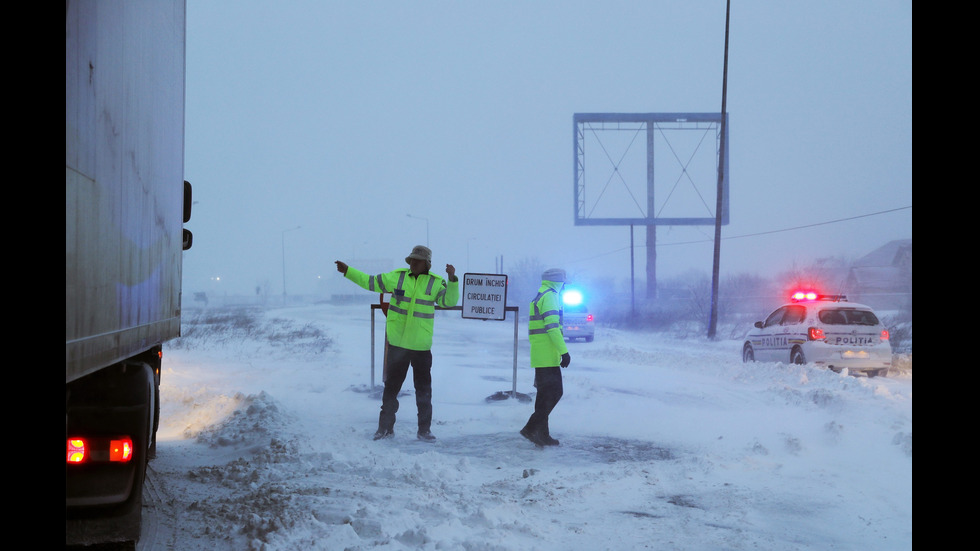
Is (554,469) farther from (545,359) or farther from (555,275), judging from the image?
(555,275)

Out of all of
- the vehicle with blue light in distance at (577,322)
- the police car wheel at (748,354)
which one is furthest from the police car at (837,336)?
the vehicle with blue light in distance at (577,322)

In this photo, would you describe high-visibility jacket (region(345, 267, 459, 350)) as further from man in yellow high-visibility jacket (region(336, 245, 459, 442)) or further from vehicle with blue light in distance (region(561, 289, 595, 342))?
vehicle with blue light in distance (region(561, 289, 595, 342))

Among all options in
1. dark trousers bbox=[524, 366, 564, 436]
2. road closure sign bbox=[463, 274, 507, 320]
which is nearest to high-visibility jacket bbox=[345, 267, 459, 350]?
dark trousers bbox=[524, 366, 564, 436]

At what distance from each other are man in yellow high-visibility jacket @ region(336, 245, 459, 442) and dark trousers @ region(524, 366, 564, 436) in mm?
1234

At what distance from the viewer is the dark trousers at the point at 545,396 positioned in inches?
342

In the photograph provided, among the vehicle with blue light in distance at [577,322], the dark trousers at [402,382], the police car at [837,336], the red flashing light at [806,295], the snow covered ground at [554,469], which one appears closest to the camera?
the snow covered ground at [554,469]

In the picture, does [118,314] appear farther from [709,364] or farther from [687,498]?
[709,364]

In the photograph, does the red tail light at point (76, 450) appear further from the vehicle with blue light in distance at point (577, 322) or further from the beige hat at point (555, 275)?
the vehicle with blue light in distance at point (577, 322)

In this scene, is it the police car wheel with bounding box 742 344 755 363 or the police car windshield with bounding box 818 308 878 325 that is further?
the police car wheel with bounding box 742 344 755 363

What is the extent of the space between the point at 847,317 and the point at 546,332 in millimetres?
9235

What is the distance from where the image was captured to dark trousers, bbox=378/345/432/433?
350 inches

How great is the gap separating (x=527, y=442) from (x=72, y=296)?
6551 mm
